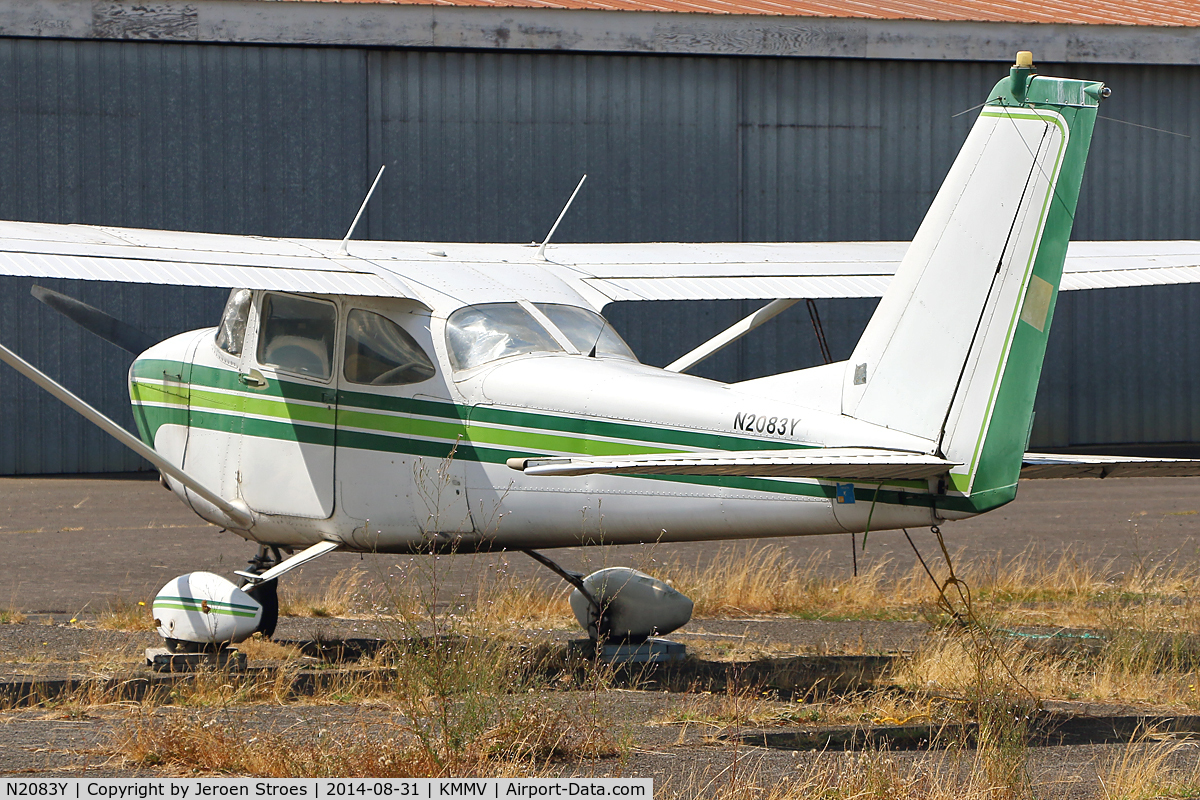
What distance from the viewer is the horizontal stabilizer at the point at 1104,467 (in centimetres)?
621

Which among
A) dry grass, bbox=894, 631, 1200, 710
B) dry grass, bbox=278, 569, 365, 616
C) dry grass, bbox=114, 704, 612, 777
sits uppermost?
dry grass, bbox=114, 704, 612, 777

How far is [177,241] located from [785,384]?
13.3 feet

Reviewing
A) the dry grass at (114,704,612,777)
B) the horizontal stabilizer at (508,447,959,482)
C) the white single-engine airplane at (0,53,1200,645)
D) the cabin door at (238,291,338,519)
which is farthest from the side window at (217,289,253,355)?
the dry grass at (114,704,612,777)

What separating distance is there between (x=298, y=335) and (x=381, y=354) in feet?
2.14

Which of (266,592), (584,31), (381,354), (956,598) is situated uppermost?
(584,31)

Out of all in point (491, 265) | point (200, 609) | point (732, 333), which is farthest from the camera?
point (732, 333)

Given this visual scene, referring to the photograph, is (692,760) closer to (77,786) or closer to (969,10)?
(77,786)

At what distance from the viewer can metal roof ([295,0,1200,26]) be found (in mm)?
19250

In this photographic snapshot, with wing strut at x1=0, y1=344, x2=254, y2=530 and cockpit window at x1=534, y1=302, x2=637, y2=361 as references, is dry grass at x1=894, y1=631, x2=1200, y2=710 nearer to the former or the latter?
cockpit window at x1=534, y1=302, x2=637, y2=361

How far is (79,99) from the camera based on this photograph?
18.3 metres

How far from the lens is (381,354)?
779 cm

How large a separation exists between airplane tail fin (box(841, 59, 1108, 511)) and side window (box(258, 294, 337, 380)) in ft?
10.4
